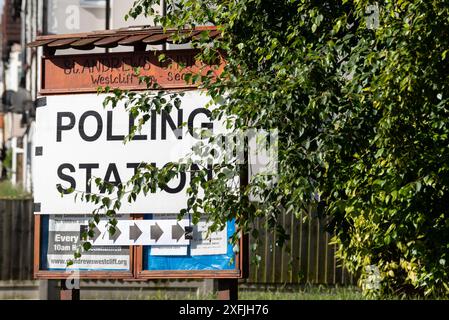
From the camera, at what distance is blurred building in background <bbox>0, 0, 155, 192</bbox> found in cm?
2173

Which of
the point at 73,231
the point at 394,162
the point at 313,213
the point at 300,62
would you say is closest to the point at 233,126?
the point at 300,62

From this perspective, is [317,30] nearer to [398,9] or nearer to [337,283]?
[398,9]

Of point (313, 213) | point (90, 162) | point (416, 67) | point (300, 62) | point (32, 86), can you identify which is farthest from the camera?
point (32, 86)

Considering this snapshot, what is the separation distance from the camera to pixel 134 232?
877 centimetres

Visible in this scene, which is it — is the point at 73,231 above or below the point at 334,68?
below

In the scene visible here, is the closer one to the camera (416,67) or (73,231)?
(416,67)

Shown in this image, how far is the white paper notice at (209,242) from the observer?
28.2 ft

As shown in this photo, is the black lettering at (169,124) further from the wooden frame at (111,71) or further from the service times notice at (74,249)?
the service times notice at (74,249)

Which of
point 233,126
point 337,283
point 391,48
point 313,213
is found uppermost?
point 391,48

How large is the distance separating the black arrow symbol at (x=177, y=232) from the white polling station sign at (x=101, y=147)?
15cm

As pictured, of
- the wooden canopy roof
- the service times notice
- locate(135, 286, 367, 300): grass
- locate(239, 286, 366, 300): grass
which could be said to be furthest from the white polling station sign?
locate(239, 286, 366, 300): grass

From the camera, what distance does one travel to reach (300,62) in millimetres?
7223

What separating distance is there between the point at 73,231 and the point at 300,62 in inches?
115

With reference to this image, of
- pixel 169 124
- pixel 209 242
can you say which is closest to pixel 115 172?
pixel 169 124
